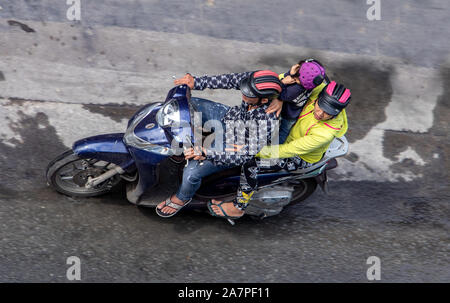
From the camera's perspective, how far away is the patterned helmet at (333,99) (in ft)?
12.1

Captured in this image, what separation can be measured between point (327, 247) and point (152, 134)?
231 cm

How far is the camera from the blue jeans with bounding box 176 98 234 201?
4348 millimetres

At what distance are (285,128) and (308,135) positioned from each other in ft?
1.07

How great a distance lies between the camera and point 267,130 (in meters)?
3.97

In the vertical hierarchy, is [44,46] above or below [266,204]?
above

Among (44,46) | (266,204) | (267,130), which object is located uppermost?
(44,46)

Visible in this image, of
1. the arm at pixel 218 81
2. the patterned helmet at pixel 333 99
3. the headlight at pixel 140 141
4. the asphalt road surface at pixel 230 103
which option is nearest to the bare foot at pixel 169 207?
the asphalt road surface at pixel 230 103

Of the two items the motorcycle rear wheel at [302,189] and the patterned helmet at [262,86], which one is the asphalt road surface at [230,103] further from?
the patterned helmet at [262,86]

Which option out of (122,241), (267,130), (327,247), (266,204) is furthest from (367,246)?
(122,241)

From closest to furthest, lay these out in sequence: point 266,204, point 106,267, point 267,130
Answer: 1. point 267,130
2. point 106,267
3. point 266,204

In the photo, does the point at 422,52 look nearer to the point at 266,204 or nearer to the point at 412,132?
the point at 412,132

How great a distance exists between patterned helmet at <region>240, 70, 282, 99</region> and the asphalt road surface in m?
1.84

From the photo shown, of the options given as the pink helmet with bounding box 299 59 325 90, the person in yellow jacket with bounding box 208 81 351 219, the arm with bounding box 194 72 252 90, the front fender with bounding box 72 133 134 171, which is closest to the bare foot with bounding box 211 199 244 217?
the person in yellow jacket with bounding box 208 81 351 219

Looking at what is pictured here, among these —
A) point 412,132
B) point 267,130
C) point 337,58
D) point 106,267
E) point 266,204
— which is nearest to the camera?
point 267,130
